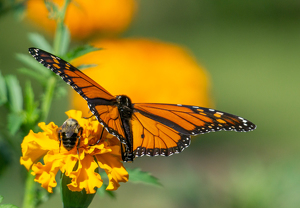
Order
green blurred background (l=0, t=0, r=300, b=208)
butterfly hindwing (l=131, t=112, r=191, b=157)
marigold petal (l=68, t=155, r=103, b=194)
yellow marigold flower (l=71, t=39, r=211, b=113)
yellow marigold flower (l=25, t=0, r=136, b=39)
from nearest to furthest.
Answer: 1. marigold petal (l=68, t=155, r=103, b=194)
2. butterfly hindwing (l=131, t=112, r=191, b=157)
3. green blurred background (l=0, t=0, r=300, b=208)
4. yellow marigold flower (l=25, t=0, r=136, b=39)
5. yellow marigold flower (l=71, t=39, r=211, b=113)

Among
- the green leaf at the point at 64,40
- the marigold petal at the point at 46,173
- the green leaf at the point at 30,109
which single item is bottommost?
the marigold petal at the point at 46,173

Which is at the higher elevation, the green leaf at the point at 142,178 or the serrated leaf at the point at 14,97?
the serrated leaf at the point at 14,97

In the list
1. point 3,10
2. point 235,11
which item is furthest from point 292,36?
point 3,10

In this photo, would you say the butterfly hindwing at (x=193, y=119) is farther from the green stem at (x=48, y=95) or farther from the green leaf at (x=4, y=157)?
the green leaf at (x=4, y=157)

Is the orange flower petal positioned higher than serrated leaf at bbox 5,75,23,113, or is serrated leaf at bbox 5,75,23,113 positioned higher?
serrated leaf at bbox 5,75,23,113

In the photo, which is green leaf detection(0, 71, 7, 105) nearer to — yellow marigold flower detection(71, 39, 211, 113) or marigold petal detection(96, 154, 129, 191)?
marigold petal detection(96, 154, 129, 191)

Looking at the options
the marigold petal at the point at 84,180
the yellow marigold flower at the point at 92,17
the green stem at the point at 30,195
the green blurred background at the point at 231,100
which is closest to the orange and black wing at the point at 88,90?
the marigold petal at the point at 84,180

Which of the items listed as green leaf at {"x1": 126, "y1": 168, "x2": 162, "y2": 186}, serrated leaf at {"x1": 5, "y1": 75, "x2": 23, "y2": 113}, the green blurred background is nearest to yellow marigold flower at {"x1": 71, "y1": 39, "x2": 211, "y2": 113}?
the green blurred background
